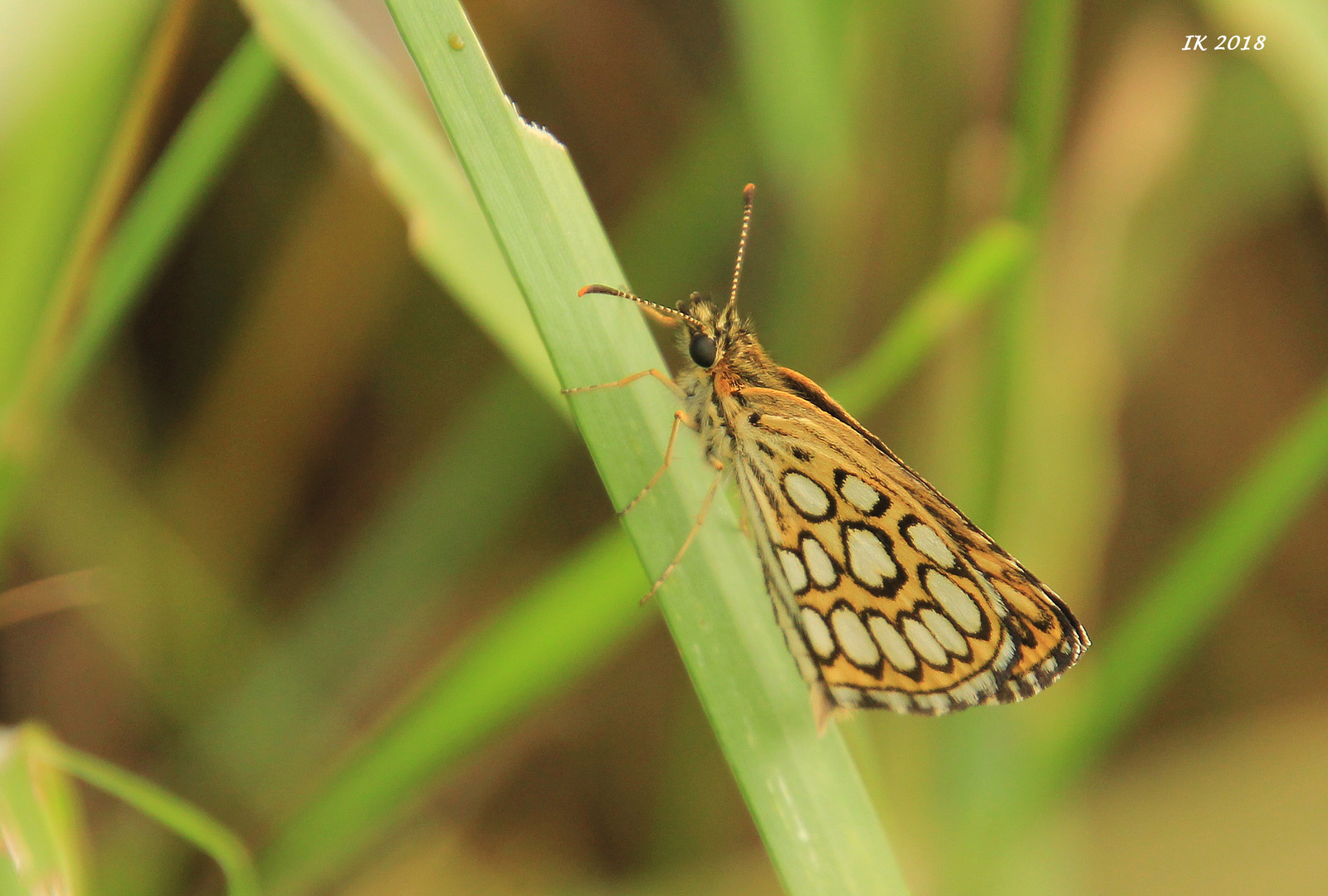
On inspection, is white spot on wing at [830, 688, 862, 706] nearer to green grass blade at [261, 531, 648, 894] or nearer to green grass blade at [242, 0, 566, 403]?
green grass blade at [261, 531, 648, 894]

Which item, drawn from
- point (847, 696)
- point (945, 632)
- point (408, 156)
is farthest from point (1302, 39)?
point (408, 156)

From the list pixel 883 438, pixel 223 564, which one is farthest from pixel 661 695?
pixel 223 564

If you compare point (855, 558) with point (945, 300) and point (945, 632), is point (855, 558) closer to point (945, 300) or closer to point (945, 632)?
point (945, 632)

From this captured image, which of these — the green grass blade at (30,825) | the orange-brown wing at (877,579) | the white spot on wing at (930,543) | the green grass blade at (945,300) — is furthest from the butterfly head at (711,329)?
the green grass blade at (30,825)

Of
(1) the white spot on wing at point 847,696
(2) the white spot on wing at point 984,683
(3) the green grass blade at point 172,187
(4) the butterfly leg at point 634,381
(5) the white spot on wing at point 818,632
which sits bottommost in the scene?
(2) the white spot on wing at point 984,683

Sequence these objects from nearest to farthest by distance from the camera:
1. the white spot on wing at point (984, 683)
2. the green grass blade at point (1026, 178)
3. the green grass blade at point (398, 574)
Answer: the white spot on wing at point (984, 683)
the green grass blade at point (1026, 178)
the green grass blade at point (398, 574)

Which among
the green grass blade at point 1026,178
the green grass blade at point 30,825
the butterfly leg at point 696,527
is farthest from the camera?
the green grass blade at point 1026,178

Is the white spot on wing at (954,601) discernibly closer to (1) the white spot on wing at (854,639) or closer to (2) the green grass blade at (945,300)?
(1) the white spot on wing at (854,639)
